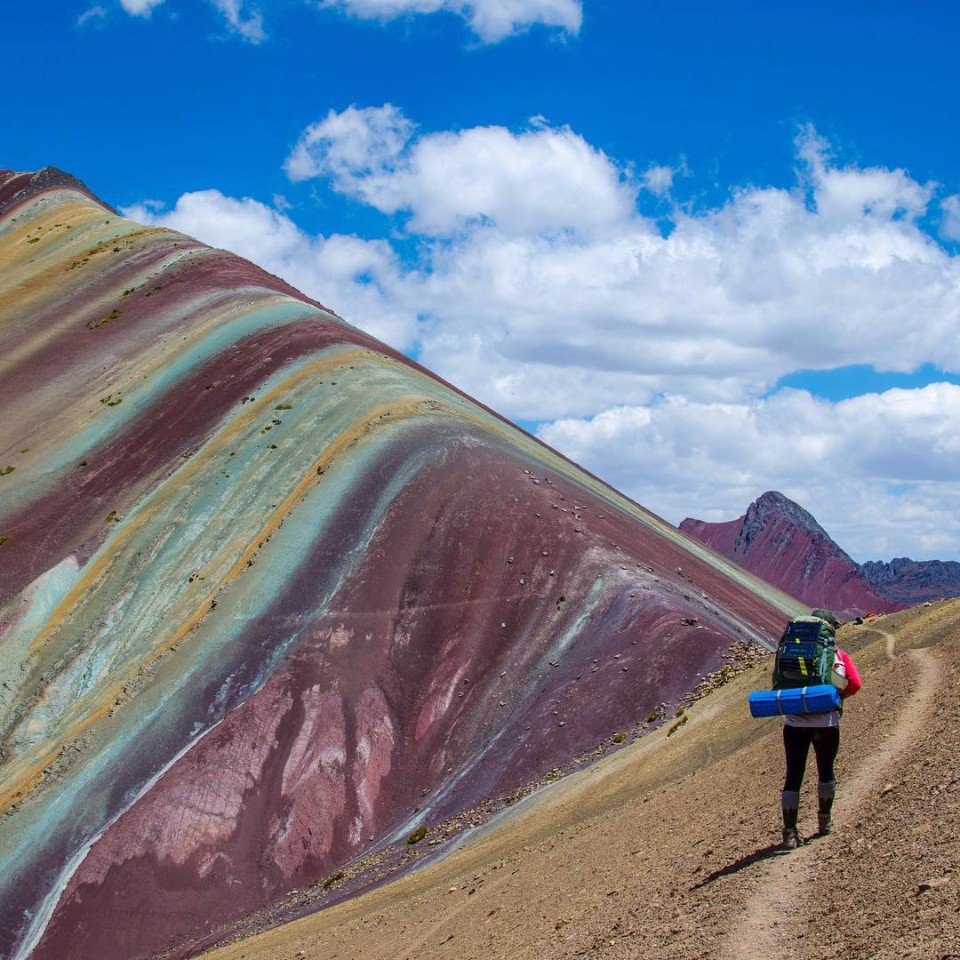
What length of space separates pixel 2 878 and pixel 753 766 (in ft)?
66.2

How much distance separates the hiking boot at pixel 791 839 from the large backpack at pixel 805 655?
4.75 feet

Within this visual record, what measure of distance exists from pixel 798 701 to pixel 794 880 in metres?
1.68

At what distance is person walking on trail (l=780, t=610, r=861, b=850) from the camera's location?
1188 cm

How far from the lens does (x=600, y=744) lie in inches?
1113

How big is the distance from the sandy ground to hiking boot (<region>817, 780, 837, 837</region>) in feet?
0.44

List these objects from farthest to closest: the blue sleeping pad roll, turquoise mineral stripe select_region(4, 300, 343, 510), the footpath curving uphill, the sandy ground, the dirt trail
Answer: turquoise mineral stripe select_region(4, 300, 343, 510) → the footpath curving uphill → the blue sleeping pad roll → the sandy ground → the dirt trail

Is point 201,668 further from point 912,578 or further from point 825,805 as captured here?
point 912,578

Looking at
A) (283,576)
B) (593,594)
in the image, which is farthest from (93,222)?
(593,594)

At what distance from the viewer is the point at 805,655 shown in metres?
11.9

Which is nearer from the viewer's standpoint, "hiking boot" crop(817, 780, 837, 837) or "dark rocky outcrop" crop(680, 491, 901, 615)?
"hiking boot" crop(817, 780, 837, 837)


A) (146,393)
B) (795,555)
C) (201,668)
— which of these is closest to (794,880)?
(201,668)

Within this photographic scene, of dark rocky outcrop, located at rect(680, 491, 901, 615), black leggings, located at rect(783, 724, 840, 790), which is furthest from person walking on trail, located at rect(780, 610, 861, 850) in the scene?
dark rocky outcrop, located at rect(680, 491, 901, 615)

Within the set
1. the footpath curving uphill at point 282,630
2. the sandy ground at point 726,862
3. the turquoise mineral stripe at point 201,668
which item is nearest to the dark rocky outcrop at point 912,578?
the footpath curving uphill at point 282,630

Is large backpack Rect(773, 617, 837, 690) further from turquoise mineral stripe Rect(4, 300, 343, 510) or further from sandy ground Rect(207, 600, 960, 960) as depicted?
turquoise mineral stripe Rect(4, 300, 343, 510)
